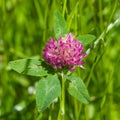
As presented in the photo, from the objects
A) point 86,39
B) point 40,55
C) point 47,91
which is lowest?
point 47,91

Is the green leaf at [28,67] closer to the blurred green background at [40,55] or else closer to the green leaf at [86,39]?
the green leaf at [86,39]

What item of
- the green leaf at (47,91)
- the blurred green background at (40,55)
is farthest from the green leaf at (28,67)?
the blurred green background at (40,55)

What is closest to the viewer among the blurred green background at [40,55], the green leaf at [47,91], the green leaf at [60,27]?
the green leaf at [47,91]

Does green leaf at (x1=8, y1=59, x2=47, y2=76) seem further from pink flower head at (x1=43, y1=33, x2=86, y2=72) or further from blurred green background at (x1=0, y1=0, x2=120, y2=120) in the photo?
blurred green background at (x1=0, y1=0, x2=120, y2=120)

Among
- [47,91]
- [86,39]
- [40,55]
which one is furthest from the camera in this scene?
[40,55]

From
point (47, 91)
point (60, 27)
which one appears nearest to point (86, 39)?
point (60, 27)

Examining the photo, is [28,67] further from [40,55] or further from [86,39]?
[40,55]
